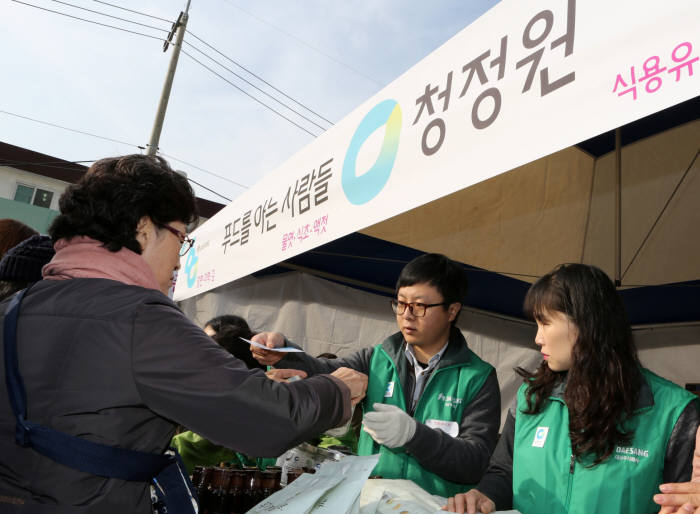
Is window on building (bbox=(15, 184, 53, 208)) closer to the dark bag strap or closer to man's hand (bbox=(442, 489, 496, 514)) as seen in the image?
the dark bag strap

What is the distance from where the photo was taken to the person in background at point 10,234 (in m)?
2.29

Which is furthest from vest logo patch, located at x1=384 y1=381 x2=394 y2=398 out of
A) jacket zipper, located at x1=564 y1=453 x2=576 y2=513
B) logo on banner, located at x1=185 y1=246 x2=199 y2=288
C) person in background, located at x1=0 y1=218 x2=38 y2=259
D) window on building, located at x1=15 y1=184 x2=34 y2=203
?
window on building, located at x1=15 y1=184 x2=34 y2=203

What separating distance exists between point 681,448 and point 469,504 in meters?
0.58

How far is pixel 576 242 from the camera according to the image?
3.95 m

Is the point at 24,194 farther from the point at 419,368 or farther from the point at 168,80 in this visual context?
the point at 419,368

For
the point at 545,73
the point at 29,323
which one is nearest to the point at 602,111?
the point at 545,73

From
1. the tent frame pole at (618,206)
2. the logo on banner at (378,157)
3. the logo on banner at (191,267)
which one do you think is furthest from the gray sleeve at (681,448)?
the logo on banner at (191,267)

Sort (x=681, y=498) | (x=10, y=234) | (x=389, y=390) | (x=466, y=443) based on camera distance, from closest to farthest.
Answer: (x=681, y=498) → (x=466, y=443) → (x=389, y=390) → (x=10, y=234)

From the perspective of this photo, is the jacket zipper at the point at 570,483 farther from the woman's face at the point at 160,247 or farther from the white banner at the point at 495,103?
the woman's face at the point at 160,247

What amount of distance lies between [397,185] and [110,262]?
1.03 m

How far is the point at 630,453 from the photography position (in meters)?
1.47

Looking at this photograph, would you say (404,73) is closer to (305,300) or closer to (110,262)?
(110,262)

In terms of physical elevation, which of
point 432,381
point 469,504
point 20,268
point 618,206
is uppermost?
point 618,206

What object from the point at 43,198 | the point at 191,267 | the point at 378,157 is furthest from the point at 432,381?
the point at 43,198
